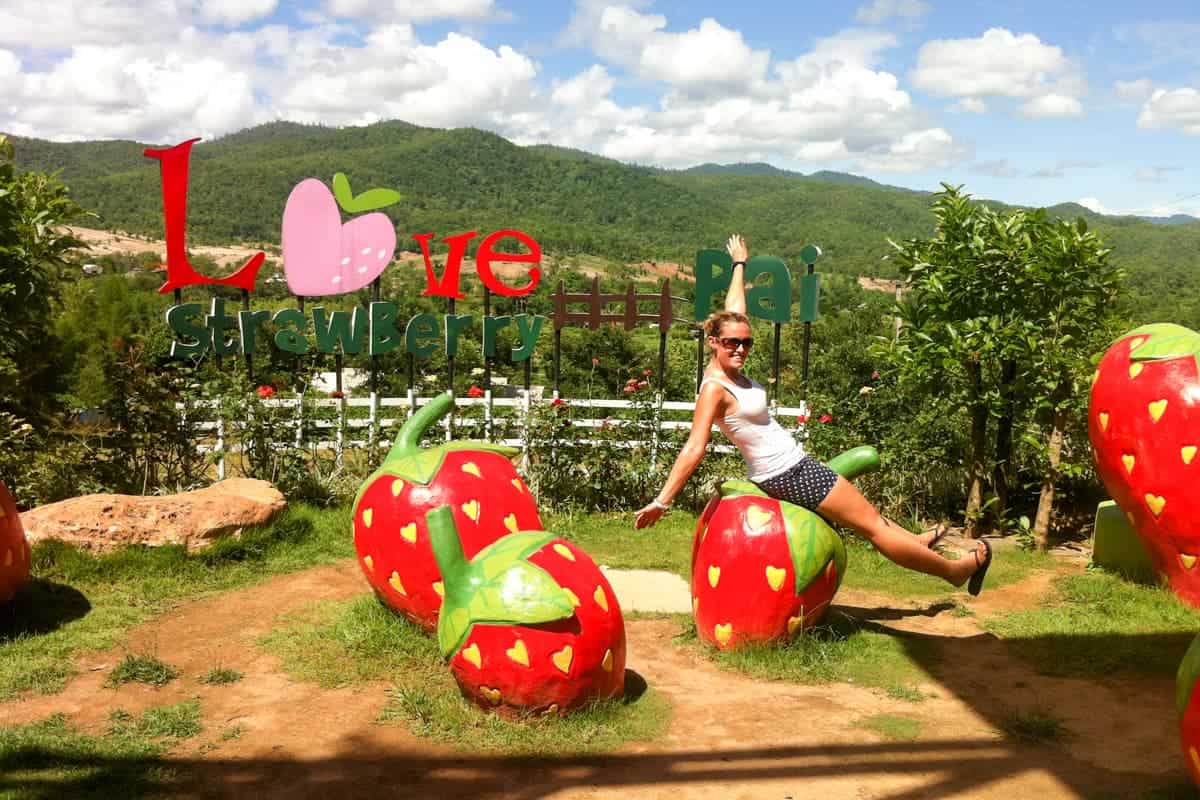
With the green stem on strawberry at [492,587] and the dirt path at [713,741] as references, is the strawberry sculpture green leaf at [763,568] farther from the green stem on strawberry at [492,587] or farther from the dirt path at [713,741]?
the green stem on strawberry at [492,587]

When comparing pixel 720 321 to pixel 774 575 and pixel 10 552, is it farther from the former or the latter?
pixel 10 552

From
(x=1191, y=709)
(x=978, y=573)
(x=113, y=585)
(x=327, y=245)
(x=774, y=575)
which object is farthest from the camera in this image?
(x=327, y=245)

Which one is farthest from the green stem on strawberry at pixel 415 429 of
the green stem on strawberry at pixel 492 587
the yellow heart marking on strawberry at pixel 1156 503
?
the yellow heart marking on strawberry at pixel 1156 503

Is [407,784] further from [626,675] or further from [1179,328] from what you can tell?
[1179,328]

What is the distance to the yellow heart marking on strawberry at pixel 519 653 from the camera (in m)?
4.27

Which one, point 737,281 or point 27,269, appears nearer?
point 737,281

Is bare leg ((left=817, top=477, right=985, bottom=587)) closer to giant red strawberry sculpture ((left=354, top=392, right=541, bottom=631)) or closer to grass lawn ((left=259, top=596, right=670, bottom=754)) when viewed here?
grass lawn ((left=259, top=596, right=670, bottom=754))

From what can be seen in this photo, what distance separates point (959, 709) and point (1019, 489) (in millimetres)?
4951

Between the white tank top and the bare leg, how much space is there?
31 cm

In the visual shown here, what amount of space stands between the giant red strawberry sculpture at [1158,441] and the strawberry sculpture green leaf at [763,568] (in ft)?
7.46

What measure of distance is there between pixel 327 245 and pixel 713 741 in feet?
26.4

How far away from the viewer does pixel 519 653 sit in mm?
4273

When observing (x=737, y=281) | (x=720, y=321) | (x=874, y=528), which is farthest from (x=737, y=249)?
(x=874, y=528)

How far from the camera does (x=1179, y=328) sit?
21.1ft
